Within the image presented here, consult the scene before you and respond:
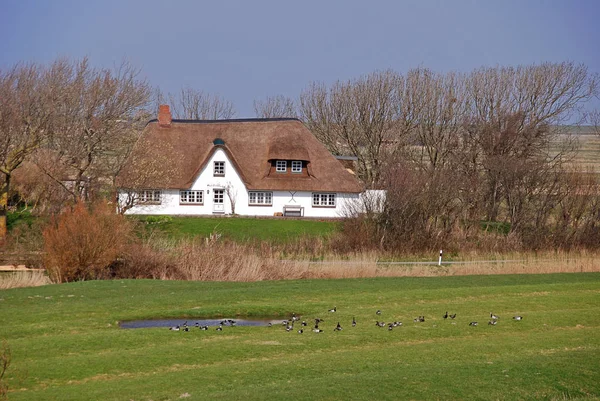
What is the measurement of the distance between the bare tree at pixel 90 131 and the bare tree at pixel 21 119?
4.83ft

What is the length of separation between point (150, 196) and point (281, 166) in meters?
10.9

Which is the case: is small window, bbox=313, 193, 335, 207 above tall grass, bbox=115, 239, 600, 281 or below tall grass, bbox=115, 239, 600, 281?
above

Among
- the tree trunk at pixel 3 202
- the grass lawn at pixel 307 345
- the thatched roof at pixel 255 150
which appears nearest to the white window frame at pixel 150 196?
the thatched roof at pixel 255 150

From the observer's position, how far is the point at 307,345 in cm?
1858

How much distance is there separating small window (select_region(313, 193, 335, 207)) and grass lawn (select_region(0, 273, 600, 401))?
32930mm

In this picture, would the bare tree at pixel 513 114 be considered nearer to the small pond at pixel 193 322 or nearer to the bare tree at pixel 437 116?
the bare tree at pixel 437 116

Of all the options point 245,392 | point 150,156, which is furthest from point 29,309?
point 150,156

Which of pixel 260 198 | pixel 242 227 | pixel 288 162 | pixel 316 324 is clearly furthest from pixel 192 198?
pixel 316 324

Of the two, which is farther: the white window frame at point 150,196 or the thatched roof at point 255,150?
the thatched roof at point 255,150

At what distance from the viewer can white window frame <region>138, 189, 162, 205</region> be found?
56566 mm

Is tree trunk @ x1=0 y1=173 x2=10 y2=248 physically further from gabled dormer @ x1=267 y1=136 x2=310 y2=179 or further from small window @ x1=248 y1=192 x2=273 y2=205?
gabled dormer @ x1=267 y1=136 x2=310 y2=179

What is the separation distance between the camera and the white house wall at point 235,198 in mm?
60528

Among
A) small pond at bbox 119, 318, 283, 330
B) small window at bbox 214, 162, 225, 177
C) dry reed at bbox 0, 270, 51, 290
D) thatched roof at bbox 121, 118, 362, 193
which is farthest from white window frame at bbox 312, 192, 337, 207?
small pond at bbox 119, 318, 283, 330

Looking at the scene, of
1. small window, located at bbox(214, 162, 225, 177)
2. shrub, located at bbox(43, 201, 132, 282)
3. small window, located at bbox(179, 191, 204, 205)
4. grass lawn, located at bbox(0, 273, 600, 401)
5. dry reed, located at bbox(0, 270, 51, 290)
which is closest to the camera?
grass lawn, located at bbox(0, 273, 600, 401)
